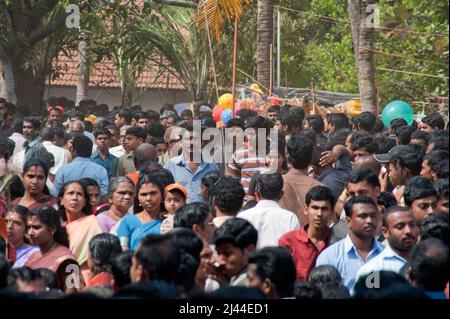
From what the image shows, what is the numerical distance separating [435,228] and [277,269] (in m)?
1.45

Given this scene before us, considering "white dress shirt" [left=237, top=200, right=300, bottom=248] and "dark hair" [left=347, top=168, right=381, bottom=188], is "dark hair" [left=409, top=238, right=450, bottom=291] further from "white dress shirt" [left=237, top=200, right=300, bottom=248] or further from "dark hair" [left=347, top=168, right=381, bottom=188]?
"dark hair" [left=347, top=168, right=381, bottom=188]

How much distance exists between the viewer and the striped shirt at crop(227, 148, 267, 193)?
9.84 m

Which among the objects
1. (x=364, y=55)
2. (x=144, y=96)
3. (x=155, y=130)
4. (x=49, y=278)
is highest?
(x=144, y=96)

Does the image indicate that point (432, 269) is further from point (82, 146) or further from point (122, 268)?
point (82, 146)

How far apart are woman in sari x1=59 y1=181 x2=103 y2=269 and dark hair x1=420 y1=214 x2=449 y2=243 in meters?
2.49

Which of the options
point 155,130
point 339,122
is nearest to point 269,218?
point 155,130

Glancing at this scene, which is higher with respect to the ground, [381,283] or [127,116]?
[127,116]

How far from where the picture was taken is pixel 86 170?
10094 millimetres

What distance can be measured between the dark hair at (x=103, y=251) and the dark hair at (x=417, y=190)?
2135 millimetres

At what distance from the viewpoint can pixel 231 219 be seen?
20.7ft

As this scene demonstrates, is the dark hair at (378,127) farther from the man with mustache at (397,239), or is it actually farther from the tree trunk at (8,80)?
the man with mustache at (397,239)

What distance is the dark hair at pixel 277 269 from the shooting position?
530cm

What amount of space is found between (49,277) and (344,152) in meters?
4.22
